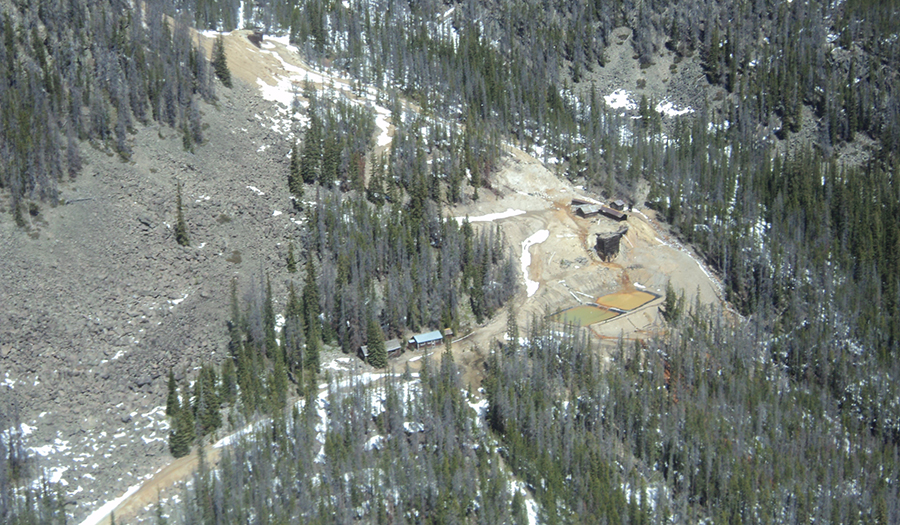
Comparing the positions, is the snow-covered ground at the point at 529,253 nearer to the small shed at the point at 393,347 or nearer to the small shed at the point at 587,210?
the small shed at the point at 587,210

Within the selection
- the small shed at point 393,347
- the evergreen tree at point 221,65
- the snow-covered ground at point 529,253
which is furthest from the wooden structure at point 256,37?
the small shed at point 393,347

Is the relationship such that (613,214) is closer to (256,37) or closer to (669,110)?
(669,110)

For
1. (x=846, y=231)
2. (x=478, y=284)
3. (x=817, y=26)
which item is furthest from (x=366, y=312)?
(x=817, y=26)

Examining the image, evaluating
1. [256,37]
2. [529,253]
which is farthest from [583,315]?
[256,37]

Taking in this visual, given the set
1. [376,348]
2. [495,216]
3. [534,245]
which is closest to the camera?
[376,348]

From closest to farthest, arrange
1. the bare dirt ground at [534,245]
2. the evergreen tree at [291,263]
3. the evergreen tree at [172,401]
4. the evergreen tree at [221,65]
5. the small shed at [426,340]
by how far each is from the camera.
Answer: the evergreen tree at [172,401], the small shed at [426,340], the bare dirt ground at [534,245], the evergreen tree at [291,263], the evergreen tree at [221,65]

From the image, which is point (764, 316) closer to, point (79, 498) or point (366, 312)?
point (366, 312)

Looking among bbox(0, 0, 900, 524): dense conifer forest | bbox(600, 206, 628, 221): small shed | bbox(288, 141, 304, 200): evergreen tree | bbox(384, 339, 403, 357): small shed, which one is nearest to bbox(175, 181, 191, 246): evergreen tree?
bbox(0, 0, 900, 524): dense conifer forest
